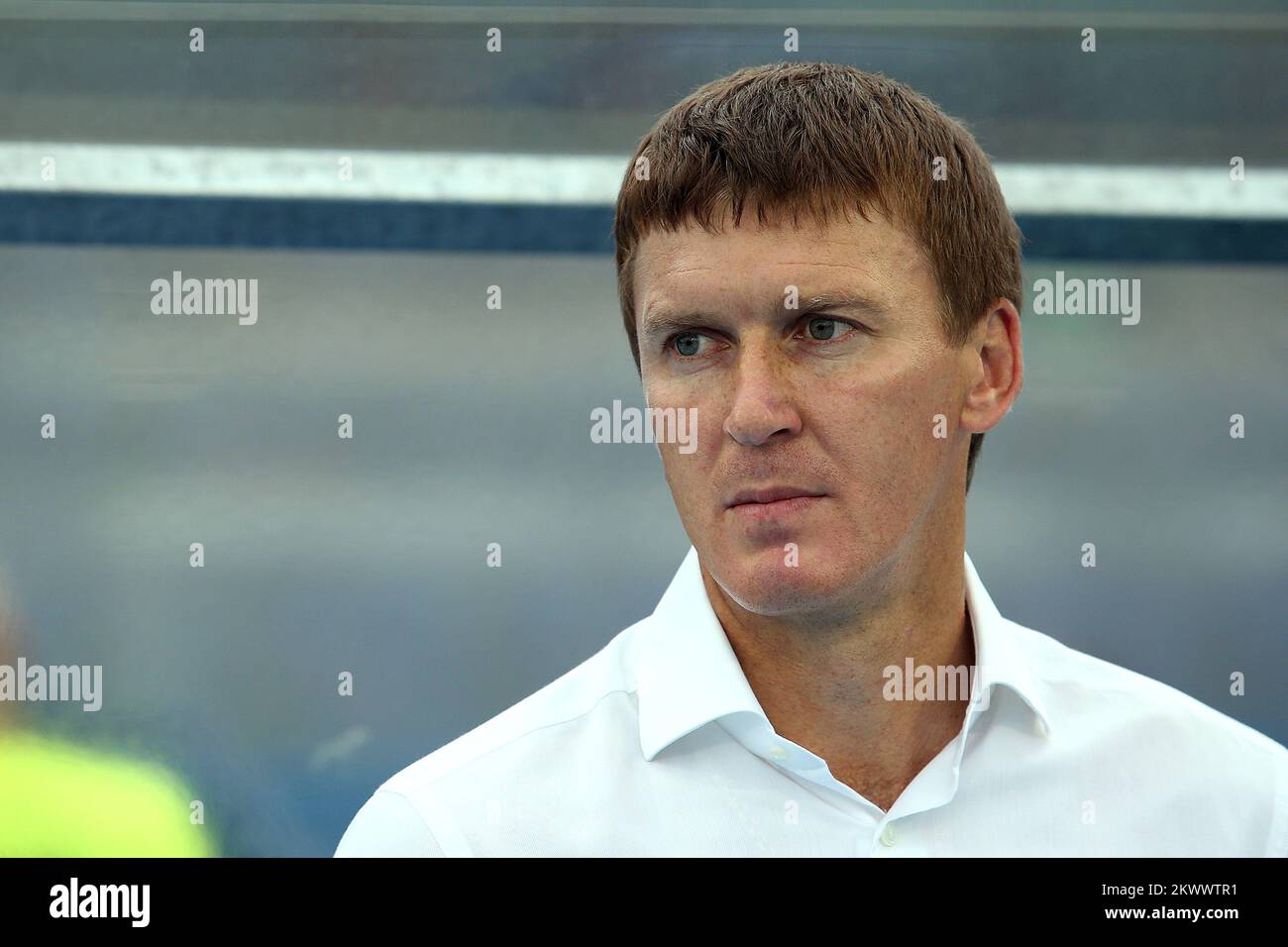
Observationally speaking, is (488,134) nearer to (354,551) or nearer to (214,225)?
(214,225)

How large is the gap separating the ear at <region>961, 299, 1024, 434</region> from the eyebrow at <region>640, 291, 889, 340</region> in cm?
16

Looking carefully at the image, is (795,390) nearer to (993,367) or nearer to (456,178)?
(993,367)

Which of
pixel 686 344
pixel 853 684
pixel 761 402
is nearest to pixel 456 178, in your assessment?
pixel 686 344

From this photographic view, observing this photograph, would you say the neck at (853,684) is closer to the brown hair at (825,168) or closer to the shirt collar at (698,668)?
the shirt collar at (698,668)

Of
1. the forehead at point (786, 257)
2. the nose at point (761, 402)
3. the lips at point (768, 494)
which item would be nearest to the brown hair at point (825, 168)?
the forehead at point (786, 257)

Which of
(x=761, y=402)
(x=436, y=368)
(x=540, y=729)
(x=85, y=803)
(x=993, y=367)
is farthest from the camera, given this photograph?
(x=436, y=368)

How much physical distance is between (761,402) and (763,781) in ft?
1.25

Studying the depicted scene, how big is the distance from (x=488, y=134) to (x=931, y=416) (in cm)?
100

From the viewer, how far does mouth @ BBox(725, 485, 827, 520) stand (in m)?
1.10

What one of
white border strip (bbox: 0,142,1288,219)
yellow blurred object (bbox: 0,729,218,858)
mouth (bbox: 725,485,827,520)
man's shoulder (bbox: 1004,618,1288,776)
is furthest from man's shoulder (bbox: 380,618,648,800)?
white border strip (bbox: 0,142,1288,219)

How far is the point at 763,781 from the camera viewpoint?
114 centimetres

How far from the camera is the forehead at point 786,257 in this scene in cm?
109

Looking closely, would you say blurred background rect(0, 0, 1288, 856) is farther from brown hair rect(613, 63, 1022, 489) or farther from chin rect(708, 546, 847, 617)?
chin rect(708, 546, 847, 617)
